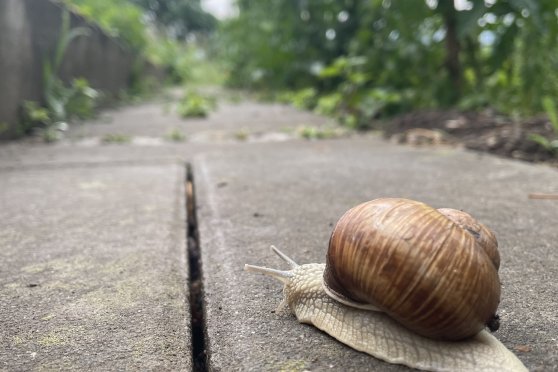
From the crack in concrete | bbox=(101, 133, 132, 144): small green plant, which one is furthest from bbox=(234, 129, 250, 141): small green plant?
the crack in concrete

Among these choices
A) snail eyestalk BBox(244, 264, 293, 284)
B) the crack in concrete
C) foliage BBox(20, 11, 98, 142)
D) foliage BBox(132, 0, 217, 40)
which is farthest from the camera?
foliage BBox(132, 0, 217, 40)

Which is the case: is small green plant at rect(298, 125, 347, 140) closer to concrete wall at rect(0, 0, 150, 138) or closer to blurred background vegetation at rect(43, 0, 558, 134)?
blurred background vegetation at rect(43, 0, 558, 134)

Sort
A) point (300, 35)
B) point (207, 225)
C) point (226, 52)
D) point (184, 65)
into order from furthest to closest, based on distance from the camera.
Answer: point (184, 65) < point (226, 52) < point (300, 35) < point (207, 225)

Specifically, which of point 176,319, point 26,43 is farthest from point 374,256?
point 26,43

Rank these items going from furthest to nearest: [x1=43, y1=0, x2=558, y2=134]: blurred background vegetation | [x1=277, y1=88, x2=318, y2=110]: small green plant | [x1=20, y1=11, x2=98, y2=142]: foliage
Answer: [x1=277, y1=88, x2=318, y2=110]: small green plant, [x1=20, y1=11, x2=98, y2=142]: foliage, [x1=43, y1=0, x2=558, y2=134]: blurred background vegetation

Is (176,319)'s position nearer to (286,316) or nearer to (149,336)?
(149,336)

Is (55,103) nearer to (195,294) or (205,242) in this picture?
(205,242)

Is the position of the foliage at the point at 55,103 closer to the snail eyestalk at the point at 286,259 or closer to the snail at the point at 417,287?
the snail eyestalk at the point at 286,259
